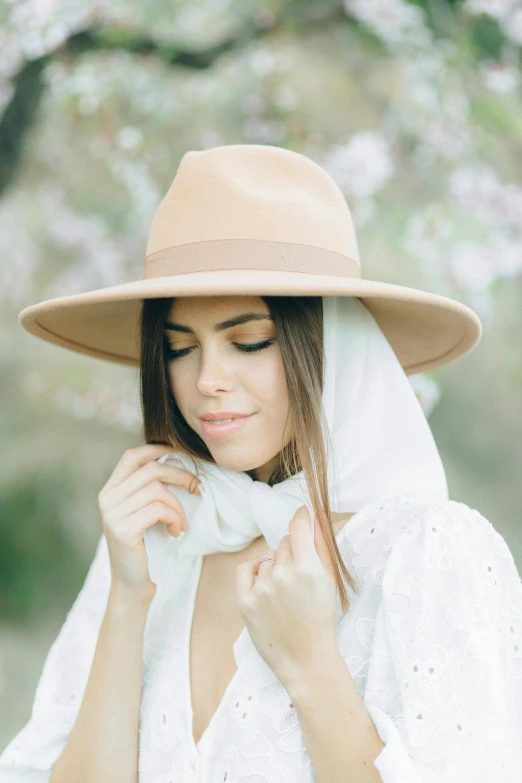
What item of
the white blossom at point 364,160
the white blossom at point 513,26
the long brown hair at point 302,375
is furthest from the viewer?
the white blossom at point 364,160

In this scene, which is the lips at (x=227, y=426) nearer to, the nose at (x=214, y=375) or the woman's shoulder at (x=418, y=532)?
the nose at (x=214, y=375)

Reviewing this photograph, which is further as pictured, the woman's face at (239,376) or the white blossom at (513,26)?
the white blossom at (513,26)

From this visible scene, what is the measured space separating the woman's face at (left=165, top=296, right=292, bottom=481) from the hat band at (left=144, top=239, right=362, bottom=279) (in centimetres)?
6

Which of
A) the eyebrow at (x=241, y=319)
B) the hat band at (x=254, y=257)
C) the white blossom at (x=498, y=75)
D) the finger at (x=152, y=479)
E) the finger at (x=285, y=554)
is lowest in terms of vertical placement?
the finger at (x=285, y=554)

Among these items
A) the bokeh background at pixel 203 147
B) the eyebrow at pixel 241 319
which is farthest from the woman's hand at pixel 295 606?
the bokeh background at pixel 203 147

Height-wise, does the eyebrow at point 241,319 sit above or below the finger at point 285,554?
above

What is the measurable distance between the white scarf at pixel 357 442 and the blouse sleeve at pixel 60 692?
47 cm

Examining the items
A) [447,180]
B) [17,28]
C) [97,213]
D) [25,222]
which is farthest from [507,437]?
[17,28]

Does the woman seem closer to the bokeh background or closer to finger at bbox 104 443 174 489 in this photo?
finger at bbox 104 443 174 489

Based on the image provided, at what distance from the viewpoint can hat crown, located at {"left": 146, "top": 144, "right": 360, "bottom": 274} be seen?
4.46ft

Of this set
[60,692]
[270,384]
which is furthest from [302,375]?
[60,692]

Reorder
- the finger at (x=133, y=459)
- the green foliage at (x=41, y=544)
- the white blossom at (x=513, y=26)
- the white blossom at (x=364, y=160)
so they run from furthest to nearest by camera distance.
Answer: the green foliage at (x=41, y=544) → the white blossom at (x=364, y=160) → the white blossom at (x=513, y=26) → the finger at (x=133, y=459)

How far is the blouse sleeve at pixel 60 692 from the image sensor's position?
5.38ft

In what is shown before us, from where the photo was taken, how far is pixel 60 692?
1721mm
